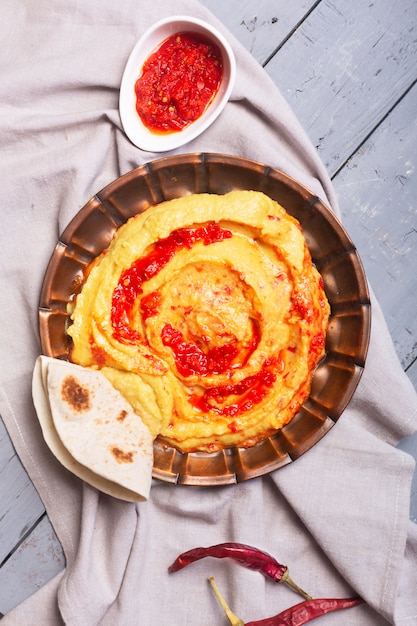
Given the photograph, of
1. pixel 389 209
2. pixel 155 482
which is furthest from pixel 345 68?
pixel 155 482

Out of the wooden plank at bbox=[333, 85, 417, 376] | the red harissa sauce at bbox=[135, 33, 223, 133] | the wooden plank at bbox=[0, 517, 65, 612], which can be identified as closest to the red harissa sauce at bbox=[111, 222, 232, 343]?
the red harissa sauce at bbox=[135, 33, 223, 133]

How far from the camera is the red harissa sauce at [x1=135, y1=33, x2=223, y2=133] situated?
11.8 ft

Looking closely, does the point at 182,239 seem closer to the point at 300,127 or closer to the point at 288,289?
the point at 288,289

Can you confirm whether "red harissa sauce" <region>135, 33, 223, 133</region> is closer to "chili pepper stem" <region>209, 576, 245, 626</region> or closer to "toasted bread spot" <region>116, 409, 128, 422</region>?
"toasted bread spot" <region>116, 409, 128, 422</region>

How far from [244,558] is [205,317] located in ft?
4.72

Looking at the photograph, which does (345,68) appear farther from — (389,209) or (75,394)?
(75,394)

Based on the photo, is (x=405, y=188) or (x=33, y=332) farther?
(x=405, y=188)

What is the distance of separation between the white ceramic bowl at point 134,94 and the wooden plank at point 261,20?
374 mm

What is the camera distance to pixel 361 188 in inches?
157

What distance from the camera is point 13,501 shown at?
12.6ft

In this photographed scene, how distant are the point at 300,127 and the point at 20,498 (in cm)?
277

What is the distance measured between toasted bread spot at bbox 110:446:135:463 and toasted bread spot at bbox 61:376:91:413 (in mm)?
256

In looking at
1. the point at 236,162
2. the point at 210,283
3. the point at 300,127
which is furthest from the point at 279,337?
the point at 300,127

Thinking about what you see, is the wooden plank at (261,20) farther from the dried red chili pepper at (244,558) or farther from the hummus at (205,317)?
the dried red chili pepper at (244,558)
